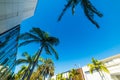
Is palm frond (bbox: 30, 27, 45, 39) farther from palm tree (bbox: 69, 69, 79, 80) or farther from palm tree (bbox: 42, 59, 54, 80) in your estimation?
palm tree (bbox: 69, 69, 79, 80)

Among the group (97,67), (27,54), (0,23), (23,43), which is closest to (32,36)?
(23,43)

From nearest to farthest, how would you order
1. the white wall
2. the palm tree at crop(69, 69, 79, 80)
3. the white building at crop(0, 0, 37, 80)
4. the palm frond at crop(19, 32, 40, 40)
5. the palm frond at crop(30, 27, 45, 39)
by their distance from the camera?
the white wall → the white building at crop(0, 0, 37, 80) → the palm frond at crop(19, 32, 40, 40) → the palm frond at crop(30, 27, 45, 39) → the palm tree at crop(69, 69, 79, 80)

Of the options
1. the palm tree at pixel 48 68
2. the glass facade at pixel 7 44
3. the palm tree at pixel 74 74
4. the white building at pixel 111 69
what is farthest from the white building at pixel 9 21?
the palm tree at pixel 74 74

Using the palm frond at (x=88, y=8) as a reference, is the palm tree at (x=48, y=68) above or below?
above

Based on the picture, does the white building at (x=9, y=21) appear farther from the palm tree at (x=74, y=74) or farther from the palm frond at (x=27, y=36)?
the palm tree at (x=74, y=74)

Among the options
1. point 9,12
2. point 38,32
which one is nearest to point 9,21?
point 9,12

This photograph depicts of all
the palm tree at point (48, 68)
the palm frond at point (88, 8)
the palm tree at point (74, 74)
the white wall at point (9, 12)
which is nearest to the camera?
the palm frond at point (88, 8)

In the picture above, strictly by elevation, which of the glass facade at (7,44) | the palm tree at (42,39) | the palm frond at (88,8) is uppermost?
the palm tree at (42,39)

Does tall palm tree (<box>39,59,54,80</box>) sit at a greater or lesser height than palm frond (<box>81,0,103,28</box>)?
greater

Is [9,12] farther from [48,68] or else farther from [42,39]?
[48,68]

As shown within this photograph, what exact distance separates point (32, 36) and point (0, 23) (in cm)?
1094

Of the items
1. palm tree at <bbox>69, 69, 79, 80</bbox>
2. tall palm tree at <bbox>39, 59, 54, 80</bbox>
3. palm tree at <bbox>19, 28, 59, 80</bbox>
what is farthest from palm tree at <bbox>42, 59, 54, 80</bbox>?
palm tree at <bbox>19, 28, 59, 80</bbox>

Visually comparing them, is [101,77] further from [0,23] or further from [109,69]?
[0,23]

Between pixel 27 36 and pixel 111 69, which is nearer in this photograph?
pixel 27 36
